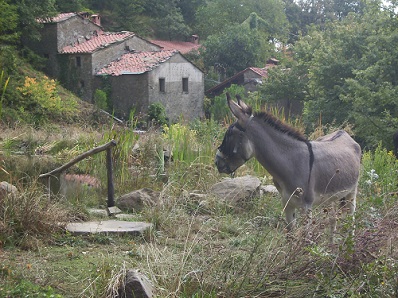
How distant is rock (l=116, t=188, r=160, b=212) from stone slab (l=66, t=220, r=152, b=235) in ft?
3.41

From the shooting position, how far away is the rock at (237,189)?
383 inches

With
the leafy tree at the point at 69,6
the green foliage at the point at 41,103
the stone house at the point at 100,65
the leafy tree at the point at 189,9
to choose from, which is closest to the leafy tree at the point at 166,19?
the leafy tree at the point at 189,9

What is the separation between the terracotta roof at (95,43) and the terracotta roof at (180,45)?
34.6 feet

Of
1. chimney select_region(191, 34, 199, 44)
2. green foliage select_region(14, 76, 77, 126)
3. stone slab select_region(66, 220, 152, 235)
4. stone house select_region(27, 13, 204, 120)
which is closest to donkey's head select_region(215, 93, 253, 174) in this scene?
stone slab select_region(66, 220, 152, 235)

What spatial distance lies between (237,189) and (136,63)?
105 feet

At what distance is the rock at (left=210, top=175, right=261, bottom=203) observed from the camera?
973 cm

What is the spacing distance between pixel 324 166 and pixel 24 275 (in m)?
3.30

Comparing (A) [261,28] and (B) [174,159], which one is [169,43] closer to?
(A) [261,28]

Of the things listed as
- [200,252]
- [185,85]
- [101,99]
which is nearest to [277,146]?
[200,252]

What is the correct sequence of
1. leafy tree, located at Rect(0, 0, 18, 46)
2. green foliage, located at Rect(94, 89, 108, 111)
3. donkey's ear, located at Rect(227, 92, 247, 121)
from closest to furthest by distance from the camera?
donkey's ear, located at Rect(227, 92, 247, 121)
leafy tree, located at Rect(0, 0, 18, 46)
green foliage, located at Rect(94, 89, 108, 111)

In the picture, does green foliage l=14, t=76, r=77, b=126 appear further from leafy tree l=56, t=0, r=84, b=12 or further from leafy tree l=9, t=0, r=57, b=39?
leafy tree l=56, t=0, r=84, b=12

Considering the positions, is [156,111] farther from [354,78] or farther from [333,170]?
[333,170]

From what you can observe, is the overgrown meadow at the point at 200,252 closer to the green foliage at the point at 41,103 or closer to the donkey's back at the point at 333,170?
the donkey's back at the point at 333,170

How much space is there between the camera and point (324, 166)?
7090 mm
